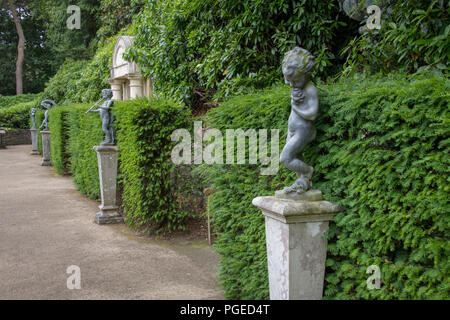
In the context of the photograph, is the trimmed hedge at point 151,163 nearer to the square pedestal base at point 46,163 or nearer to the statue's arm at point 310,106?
the statue's arm at point 310,106

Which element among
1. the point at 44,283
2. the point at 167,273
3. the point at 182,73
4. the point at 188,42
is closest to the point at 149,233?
the point at 167,273

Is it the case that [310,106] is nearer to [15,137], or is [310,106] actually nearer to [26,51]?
[15,137]

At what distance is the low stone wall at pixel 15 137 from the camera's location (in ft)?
85.8

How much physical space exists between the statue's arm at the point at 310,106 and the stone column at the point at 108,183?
5234 millimetres

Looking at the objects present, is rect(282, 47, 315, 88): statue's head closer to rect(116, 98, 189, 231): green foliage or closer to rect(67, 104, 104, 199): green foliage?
rect(116, 98, 189, 231): green foliage

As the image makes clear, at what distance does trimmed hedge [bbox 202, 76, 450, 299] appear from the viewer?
6.47 feet

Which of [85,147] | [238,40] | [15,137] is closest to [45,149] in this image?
[85,147]

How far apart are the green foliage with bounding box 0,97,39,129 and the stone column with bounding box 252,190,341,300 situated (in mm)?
27880

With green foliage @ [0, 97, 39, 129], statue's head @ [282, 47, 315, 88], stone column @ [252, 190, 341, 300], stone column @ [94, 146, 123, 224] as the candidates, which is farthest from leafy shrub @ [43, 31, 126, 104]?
stone column @ [252, 190, 341, 300]

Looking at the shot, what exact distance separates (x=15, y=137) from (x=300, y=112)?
28.3 m

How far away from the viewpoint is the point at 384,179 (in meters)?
2.22

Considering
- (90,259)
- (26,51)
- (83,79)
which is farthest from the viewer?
(26,51)

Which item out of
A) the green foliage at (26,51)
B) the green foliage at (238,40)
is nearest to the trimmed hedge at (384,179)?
the green foliage at (238,40)

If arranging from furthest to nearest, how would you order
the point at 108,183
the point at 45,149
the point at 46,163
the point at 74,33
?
1. the point at 74,33
2. the point at 45,149
3. the point at 46,163
4. the point at 108,183
